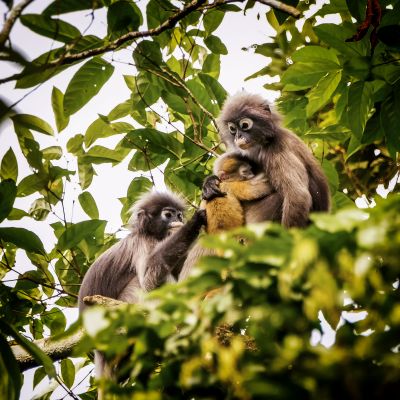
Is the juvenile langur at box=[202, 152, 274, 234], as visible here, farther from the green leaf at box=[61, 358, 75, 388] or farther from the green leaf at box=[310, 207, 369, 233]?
the green leaf at box=[310, 207, 369, 233]

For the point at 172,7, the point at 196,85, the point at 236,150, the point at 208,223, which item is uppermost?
the point at 172,7

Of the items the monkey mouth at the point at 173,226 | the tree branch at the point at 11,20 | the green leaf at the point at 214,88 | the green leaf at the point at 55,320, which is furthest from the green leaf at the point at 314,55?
the green leaf at the point at 55,320

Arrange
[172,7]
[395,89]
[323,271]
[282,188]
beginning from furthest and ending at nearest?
[282,188] → [172,7] → [395,89] → [323,271]

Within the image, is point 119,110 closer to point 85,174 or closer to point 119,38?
point 85,174

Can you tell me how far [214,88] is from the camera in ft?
13.4

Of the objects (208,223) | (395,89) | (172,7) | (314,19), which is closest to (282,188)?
(208,223)

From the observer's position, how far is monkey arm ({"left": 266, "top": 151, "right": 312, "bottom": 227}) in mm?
3396

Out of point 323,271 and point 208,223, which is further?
point 208,223

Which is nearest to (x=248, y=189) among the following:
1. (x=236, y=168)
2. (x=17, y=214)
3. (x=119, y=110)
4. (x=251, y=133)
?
(x=236, y=168)

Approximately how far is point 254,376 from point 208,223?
2.68 meters

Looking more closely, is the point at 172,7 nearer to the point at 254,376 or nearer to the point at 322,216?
→ the point at 322,216

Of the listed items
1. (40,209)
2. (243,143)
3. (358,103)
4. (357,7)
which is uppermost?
(357,7)

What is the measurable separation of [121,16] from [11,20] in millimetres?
951

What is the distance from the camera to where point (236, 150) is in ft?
13.4
